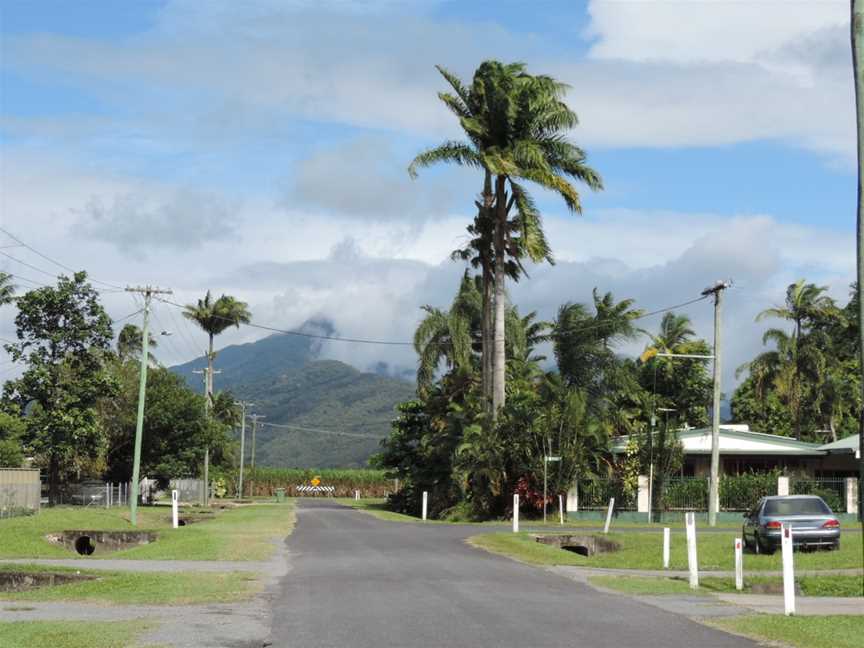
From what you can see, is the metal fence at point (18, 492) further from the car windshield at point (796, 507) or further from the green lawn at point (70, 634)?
the green lawn at point (70, 634)

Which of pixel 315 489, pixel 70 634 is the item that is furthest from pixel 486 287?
pixel 315 489

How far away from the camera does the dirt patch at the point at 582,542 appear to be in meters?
34.5

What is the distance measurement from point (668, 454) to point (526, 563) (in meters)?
24.7

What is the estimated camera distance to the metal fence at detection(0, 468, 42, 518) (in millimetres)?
44906

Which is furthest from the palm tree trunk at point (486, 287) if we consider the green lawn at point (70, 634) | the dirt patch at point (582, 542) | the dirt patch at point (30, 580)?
the green lawn at point (70, 634)

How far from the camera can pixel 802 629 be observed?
14773mm

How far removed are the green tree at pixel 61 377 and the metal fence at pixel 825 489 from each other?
33.3 metres

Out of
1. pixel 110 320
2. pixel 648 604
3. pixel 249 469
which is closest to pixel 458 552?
pixel 648 604

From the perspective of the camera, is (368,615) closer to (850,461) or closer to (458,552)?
(458,552)

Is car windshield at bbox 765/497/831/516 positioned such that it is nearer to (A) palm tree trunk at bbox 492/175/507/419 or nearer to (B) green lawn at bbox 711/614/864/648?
(B) green lawn at bbox 711/614/864/648

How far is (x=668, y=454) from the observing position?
49875mm

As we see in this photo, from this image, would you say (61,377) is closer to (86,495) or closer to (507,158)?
(86,495)

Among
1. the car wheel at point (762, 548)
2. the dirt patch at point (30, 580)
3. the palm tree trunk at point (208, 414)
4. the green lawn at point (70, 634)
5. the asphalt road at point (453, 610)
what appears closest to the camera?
the green lawn at point (70, 634)

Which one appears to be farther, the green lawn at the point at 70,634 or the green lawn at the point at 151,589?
the green lawn at the point at 151,589
